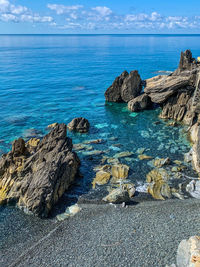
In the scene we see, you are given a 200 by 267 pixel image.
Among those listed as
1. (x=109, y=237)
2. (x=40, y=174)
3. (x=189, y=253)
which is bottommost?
(x=109, y=237)

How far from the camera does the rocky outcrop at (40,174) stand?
2156 centimetres

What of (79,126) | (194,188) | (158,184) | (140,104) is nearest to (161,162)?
(158,184)

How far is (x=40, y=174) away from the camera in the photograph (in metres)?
23.3

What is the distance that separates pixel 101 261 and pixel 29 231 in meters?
6.76

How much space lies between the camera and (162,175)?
26.5 meters

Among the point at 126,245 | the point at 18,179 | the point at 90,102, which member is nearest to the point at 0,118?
the point at 90,102

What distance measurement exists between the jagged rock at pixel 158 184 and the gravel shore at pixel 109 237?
1606 mm

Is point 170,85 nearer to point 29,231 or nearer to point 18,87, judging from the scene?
point 29,231

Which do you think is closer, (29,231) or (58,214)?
(29,231)

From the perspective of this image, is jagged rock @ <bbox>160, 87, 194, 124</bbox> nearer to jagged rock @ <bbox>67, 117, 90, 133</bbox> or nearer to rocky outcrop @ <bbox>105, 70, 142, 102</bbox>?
rocky outcrop @ <bbox>105, 70, 142, 102</bbox>

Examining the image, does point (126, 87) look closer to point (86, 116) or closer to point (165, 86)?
point (165, 86)

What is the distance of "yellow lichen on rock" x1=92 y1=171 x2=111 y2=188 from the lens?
25.7 meters

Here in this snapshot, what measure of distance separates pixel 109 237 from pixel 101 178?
8.88m

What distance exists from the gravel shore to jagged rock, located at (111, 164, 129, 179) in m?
5.18
